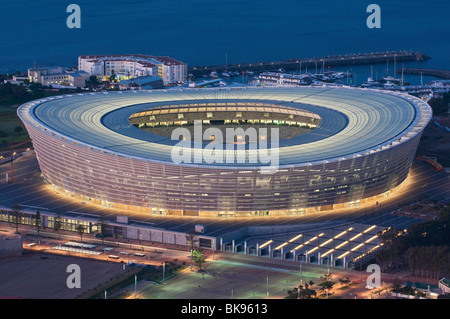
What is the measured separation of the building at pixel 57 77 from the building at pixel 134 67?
4.27 metres

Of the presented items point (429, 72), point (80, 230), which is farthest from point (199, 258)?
point (429, 72)

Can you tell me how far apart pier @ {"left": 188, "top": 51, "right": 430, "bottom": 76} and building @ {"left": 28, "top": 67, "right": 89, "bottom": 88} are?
1904 cm

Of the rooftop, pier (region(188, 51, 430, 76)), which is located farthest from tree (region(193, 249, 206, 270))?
pier (region(188, 51, 430, 76))

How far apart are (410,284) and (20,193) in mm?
31640

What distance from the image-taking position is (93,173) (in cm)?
7188

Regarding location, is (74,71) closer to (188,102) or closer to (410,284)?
(188,102)

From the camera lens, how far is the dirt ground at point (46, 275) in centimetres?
5684

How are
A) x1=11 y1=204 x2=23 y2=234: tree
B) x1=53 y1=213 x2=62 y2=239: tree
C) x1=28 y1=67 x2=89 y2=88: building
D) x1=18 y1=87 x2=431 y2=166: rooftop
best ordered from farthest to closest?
x1=28 y1=67 x2=89 y2=88: building → x1=18 y1=87 x2=431 y2=166: rooftop → x1=11 y1=204 x2=23 y2=234: tree → x1=53 y1=213 x2=62 y2=239: tree

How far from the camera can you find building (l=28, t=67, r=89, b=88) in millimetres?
124938

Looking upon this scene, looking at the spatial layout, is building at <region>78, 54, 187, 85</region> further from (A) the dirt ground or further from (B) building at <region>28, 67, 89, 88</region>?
(A) the dirt ground

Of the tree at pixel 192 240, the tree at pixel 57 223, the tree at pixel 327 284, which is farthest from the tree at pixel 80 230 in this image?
the tree at pixel 327 284

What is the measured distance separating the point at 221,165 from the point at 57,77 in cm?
6204

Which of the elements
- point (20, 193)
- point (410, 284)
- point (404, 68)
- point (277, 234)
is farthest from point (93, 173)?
point (404, 68)

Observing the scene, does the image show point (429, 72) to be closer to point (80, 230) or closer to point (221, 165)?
point (221, 165)
